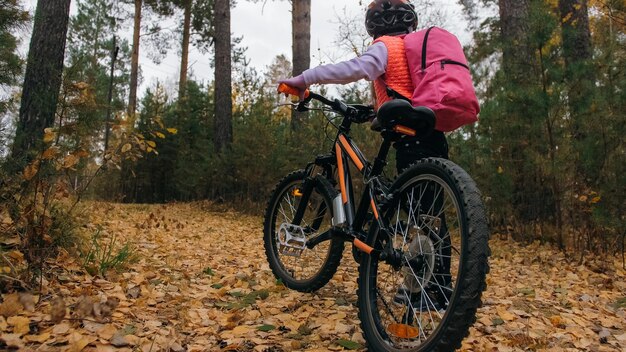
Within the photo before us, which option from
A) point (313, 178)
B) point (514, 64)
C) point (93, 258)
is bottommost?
point (93, 258)

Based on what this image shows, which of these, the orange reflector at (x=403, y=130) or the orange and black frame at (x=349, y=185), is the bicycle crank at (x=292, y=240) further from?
the orange reflector at (x=403, y=130)

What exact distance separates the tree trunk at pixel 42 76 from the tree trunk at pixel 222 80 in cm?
482

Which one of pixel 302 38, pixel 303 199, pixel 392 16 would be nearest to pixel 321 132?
pixel 302 38

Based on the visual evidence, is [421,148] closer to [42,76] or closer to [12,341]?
[12,341]

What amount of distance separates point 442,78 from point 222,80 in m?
8.35

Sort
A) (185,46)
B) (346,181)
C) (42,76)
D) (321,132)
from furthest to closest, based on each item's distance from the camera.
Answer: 1. (185,46)
2. (321,132)
3. (42,76)
4. (346,181)

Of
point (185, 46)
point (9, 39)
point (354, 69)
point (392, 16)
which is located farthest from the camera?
point (185, 46)

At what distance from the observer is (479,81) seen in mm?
6473

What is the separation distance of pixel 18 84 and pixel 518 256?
17.3 ft

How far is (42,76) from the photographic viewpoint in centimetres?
434

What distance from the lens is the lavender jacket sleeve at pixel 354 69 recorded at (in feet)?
8.09

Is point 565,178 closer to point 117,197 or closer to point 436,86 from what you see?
point 436,86

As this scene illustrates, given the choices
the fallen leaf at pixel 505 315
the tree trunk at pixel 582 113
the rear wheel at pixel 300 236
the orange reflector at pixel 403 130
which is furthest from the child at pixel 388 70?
the tree trunk at pixel 582 113

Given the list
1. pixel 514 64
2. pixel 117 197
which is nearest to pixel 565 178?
pixel 514 64
